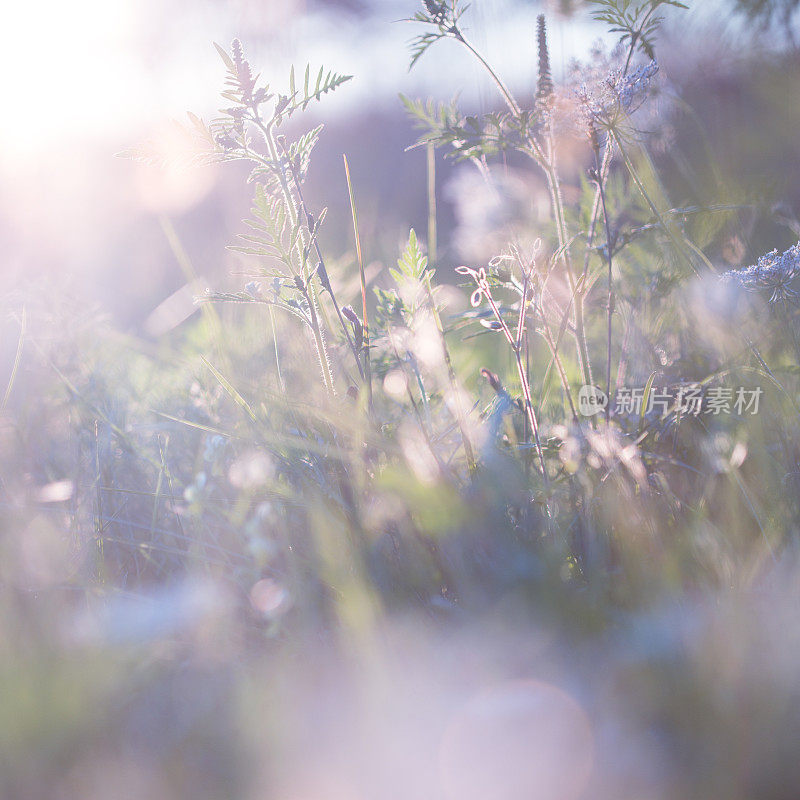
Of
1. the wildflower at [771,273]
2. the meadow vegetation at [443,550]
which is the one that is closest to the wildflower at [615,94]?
the meadow vegetation at [443,550]

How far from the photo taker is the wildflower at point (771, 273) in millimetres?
804

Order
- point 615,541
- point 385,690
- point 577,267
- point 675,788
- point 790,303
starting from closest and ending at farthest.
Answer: point 675,788
point 385,690
point 615,541
point 790,303
point 577,267

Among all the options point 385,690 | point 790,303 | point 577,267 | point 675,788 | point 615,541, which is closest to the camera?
point 675,788

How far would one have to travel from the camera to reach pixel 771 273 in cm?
82

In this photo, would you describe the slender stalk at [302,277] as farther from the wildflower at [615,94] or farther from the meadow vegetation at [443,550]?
the wildflower at [615,94]

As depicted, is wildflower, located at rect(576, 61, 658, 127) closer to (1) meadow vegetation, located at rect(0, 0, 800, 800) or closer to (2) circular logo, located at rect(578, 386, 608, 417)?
(1) meadow vegetation, located at rect(0, 0, 800, 800)

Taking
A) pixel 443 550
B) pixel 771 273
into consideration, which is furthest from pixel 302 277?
pixel 771 273

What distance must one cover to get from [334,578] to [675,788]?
35 cm

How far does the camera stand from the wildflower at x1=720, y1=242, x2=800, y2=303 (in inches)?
31.7

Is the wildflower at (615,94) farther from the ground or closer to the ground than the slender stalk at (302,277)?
farther from the ground

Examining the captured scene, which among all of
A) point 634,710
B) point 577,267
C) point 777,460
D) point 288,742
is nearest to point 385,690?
point 288,742

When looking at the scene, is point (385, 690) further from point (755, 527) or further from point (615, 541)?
point (755, 527)

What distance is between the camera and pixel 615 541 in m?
0.68

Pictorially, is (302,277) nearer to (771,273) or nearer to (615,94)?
(615,94)
